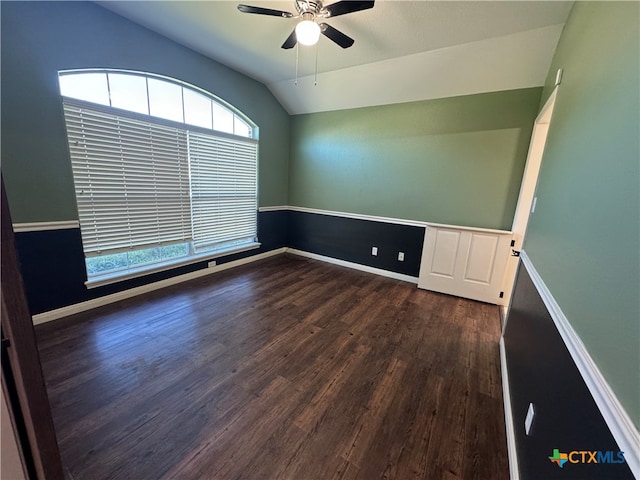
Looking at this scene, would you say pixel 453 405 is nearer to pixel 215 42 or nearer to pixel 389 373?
pixel 389 373

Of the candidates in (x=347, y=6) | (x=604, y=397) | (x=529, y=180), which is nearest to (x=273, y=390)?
(x=604, y=397)

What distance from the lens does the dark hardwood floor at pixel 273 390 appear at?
1323 millimetres

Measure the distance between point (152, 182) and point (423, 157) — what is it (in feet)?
11.3

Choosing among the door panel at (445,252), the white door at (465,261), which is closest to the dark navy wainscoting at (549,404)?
the white door at (465,261)

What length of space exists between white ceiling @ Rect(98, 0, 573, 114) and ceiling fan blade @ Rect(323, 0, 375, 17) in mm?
467

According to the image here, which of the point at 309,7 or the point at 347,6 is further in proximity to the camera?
the point at 309,7

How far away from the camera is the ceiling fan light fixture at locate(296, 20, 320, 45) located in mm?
1933

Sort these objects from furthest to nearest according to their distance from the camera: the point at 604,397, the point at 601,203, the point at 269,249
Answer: the point at 269,249 → the point at 601,203 → the point at 604,397

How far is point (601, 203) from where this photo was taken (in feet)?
2.91

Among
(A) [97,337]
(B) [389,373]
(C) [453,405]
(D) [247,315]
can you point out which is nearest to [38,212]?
(A) [97,337]

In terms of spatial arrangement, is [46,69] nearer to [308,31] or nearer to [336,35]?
[308,31]

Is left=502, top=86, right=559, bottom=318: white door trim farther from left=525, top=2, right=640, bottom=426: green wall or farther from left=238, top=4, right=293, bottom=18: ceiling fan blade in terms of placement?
left=238, top=4, right=293, bottom=18: ceiling fan blade

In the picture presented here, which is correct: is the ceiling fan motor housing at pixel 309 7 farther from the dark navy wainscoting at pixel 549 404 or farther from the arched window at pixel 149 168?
the dark navy wainscoting at pixel 549 404

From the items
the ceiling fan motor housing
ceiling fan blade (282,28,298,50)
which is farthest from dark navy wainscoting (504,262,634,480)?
ceiling fan blade (282,28,298,50)
